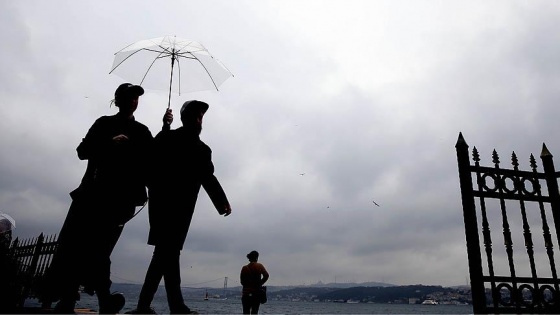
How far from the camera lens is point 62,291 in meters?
3.35

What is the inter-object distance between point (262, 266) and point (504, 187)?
459 cm

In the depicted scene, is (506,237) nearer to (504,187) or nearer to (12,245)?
(504,187)

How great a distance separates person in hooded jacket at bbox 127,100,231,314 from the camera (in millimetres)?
3463

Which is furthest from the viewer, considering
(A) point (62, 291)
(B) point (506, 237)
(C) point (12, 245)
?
(C) point (12, 245)

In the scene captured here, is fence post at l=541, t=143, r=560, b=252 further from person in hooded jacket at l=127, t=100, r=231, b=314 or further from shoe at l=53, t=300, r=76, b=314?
shoe at l=53, t=300, r=76, b=314

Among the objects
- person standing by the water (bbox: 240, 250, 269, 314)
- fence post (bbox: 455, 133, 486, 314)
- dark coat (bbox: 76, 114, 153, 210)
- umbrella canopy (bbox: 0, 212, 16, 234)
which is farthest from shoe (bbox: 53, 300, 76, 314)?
umbrella canopy (bbox: 0, 212, 16, 234)

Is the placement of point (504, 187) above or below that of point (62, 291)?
above

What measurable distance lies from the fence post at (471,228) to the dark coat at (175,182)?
364 cm

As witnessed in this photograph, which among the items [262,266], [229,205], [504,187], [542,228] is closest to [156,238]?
[229,205]

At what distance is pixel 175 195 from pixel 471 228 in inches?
158

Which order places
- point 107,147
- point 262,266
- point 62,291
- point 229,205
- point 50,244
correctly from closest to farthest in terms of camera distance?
1. point 62,291
2. point 107,147
3. point 229,205
4. point 262,266
5. point 50,244

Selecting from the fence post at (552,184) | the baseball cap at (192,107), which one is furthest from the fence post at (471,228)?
the baseball cap at (192,107)

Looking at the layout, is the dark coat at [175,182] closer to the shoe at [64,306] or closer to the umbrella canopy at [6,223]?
the shoe at [64,306]

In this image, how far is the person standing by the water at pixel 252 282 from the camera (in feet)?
23.8
